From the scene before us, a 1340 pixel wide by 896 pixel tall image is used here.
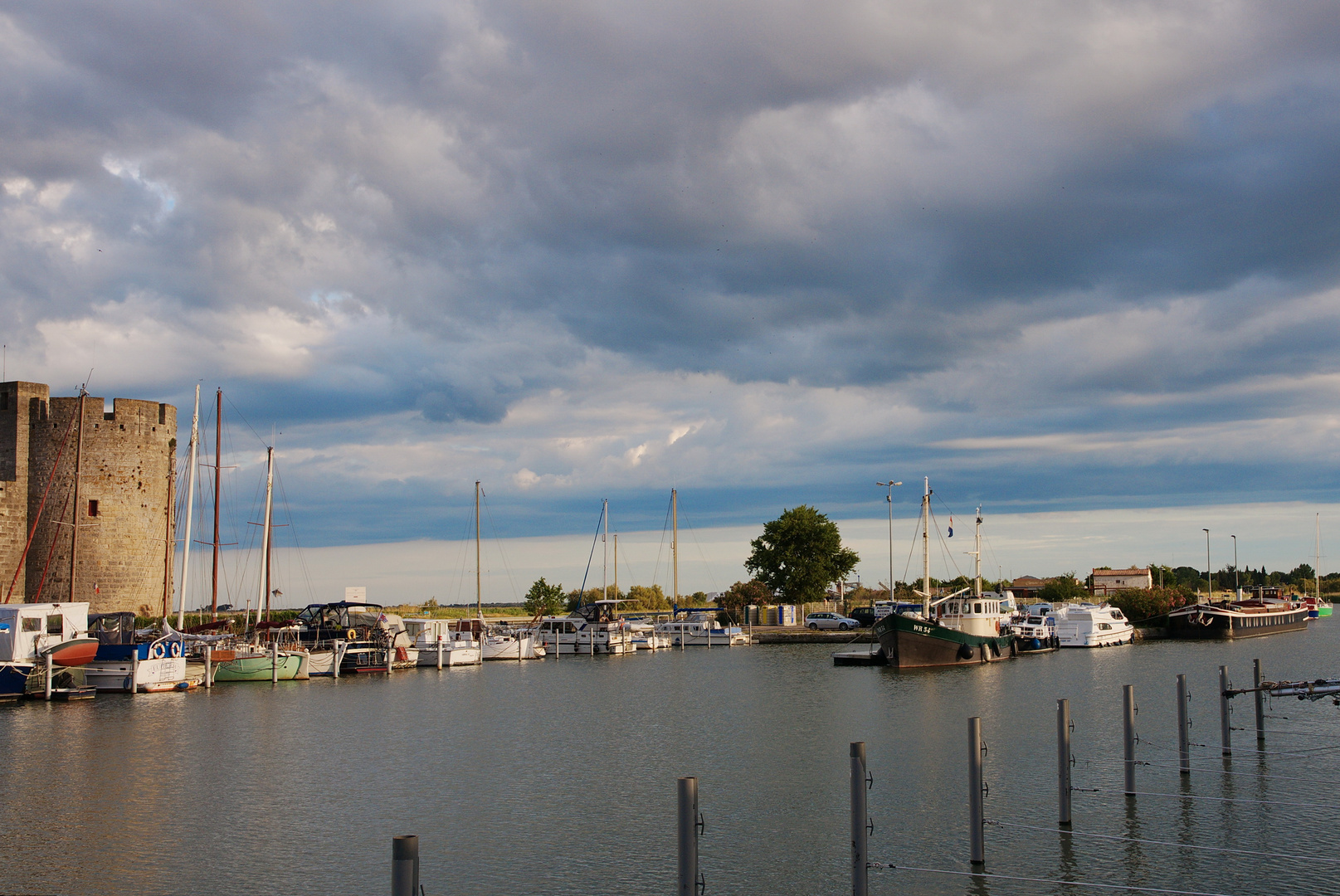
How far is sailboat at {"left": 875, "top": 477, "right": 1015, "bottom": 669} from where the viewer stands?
191 ft

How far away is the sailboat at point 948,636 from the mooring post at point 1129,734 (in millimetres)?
38985

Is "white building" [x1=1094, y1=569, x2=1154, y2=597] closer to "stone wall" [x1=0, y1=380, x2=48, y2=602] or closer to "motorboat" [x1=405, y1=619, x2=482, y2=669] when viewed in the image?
"motorboat" [x1=405, y1=619, x2=482, y2=669]

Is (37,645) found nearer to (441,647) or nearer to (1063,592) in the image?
(441,647)

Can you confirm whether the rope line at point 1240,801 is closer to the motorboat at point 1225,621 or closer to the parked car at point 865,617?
the parked car at point 865,617

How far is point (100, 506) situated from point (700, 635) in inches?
1867

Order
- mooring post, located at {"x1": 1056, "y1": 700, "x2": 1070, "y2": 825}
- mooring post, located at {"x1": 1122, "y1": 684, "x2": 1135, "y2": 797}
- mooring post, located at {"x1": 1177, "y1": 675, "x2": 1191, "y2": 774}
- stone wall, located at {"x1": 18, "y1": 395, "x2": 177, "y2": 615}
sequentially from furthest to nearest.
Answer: stone wall, located at {"x1": 18, "y1": 395, "x2": 177, "y2": 615}, mooring post, located at {"x1": 1177, "y1": 675, "x2": 1191, "y2": 774}, mooring post, located at {"x1": 1122, "y1": 684, "x2": 1135, "y2": 797}, mooring post, located at {"x1": 1056, "y1": 700, "x2": 1070, "y2": 825}

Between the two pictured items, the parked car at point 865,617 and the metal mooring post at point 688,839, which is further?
the parked car at point 865,617

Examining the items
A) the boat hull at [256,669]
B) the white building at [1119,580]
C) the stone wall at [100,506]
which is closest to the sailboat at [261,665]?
the boat hull at [256,669]

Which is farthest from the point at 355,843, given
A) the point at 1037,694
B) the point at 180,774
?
the point at 1037,694

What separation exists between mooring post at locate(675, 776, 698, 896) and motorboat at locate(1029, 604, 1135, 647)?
7368cm

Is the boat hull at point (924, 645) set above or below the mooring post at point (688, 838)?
below

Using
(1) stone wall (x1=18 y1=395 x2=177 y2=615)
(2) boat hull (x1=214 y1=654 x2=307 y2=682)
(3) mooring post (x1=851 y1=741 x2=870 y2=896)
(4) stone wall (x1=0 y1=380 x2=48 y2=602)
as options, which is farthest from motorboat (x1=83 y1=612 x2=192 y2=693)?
(3) mooring post (x1=851 y1=741 x2=870 y2=896)

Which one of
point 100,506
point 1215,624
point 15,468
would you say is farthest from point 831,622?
point 15,468

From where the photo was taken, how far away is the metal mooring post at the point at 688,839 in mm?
10867
